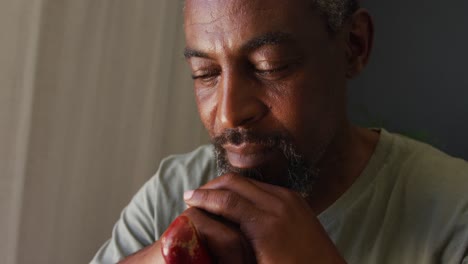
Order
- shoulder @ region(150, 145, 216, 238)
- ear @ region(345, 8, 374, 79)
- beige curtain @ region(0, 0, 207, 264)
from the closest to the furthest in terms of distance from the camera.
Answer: ear @ region(345, 8, 374, 79), shoulder @ region(150, 145, 216, 238), beige curtain @ region(0, 0, 207, 264)

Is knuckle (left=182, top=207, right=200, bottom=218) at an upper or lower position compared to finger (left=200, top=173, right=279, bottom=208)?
lower

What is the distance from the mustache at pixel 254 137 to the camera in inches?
32.2

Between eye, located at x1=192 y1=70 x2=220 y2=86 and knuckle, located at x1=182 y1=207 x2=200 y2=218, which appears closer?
knuckle, located at x1=182 y1=207 x2=200 y2=218

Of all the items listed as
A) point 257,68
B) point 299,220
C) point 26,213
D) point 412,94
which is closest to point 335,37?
point 257,68

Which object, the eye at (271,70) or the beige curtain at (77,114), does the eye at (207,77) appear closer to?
the eye at (271,70)

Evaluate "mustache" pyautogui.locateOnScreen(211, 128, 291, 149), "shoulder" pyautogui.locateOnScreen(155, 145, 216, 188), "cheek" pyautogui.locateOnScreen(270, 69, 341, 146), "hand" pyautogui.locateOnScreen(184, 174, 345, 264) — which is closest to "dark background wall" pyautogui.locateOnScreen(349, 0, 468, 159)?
"shoulder" pyautogui.locateOnScreen(155, 145, 216, 188)

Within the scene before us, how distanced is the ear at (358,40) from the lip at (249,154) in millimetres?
335

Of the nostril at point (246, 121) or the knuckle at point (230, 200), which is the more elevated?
the nostril at point (246, 121)

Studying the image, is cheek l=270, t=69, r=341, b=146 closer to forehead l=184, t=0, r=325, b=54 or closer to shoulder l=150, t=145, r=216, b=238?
forehead l=184, t=0, r=325, b=54

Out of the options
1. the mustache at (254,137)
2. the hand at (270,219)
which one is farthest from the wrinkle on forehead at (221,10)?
the hand at (270,219)

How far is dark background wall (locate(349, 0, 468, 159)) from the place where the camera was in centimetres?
263

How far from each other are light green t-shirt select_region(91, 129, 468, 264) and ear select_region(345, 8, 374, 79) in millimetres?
200

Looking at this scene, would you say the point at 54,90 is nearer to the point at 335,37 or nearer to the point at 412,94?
the point at 335,37

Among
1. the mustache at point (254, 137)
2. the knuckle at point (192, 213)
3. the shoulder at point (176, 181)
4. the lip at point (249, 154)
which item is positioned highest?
the mustache at point (254, 137)
